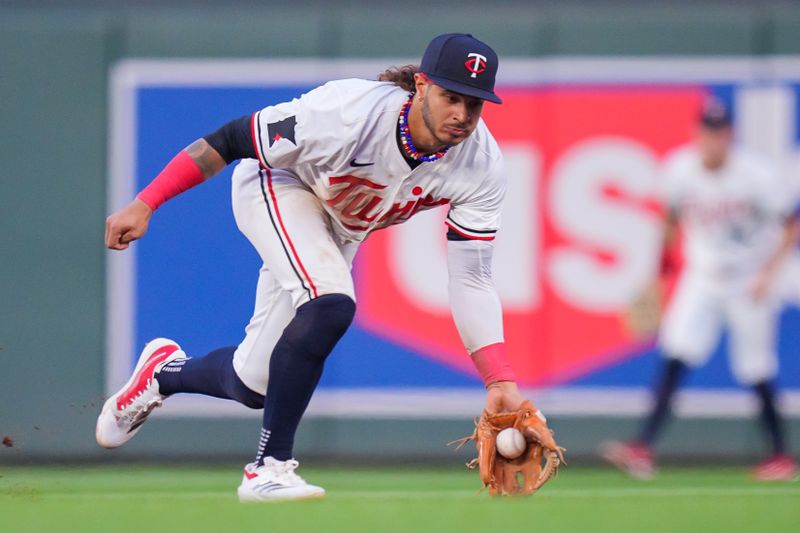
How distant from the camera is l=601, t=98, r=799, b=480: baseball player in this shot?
7559mm

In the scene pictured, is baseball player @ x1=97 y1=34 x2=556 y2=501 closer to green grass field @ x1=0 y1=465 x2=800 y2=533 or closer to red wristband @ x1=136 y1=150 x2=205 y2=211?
red wristband @ x1=136 y1=150 x2=205 y2=211

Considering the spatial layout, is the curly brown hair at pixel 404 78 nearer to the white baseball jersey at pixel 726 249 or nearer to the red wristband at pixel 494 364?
the red wristband at pixel 494 364

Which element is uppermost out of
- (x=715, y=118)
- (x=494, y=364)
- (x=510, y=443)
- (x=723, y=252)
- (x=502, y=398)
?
(x=715, y=118)

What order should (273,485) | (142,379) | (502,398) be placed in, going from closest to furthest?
(273,485) < (502,398) < (142,379)

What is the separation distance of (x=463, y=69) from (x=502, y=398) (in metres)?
1.09

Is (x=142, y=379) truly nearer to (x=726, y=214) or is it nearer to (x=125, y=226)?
(x=125, y=226)

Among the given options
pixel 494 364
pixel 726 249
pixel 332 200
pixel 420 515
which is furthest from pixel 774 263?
pixel 420 515

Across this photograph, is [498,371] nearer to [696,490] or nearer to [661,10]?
[696,490]

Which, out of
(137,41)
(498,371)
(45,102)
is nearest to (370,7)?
(137,41)

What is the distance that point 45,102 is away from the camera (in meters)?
8.08

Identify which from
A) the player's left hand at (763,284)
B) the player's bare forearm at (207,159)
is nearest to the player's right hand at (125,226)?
the player's bare forearm at (207,159)

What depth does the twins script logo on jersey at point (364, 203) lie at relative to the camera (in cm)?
477

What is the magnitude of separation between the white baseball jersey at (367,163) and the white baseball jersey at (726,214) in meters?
2.97

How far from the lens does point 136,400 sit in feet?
17.8
